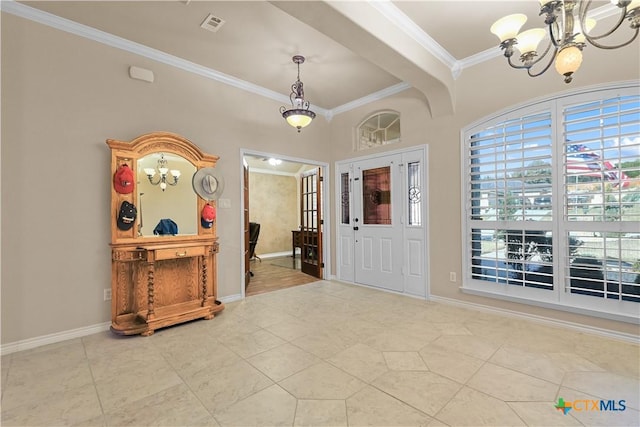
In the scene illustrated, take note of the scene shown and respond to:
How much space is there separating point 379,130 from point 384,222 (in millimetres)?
1569

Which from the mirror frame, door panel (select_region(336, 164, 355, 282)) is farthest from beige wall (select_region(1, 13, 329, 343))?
door panel (select_region(336, 164, 355, 282))

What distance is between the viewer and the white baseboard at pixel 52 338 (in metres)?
2.59

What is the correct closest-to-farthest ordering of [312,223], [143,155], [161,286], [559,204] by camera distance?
[559,204] → [143,155] → [161,286] → [312,223]

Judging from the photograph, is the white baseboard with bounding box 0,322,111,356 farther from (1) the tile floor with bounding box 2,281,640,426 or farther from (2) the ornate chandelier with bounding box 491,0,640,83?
(2) the ornate chandelier with bounding box 491,0,640,83

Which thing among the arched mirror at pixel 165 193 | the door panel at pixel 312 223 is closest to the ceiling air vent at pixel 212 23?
the arched mirror at pixel 165 193

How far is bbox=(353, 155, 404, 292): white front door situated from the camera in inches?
175

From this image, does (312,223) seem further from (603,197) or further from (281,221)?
(603,197)

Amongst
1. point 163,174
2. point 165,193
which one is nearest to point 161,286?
point 165,193

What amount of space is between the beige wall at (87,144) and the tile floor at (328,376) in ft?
1.70

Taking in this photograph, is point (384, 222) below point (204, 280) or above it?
above

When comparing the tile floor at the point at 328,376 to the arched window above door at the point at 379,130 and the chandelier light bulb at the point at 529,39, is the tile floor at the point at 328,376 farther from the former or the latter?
the arched window above door at the point at 379,130

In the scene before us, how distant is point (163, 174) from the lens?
135 inches

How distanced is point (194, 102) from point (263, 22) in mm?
1471

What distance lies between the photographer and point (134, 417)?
1748 millimetres
